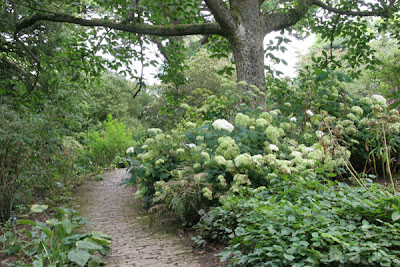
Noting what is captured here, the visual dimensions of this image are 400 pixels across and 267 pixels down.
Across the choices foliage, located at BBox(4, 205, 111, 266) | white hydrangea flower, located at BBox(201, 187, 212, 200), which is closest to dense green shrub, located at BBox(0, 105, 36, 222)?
foliage, located at BBox(4, 205, 111, 266)

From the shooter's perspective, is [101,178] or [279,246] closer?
[279,246]

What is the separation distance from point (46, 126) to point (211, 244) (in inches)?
132

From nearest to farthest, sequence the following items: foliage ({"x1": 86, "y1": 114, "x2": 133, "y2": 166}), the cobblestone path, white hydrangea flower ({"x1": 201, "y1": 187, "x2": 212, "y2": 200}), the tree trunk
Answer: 1. the cobblestone path
2. white hydrangea flower ({"x1": 201, "y1": 187, "x2": 212, "y2": 200})
3. the tree trunk
4. foliage ({"x1": 86, "y1": 114, "x2": 133, "y2": 166})

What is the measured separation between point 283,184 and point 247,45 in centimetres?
361

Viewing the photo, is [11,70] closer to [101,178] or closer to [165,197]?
[101,178]

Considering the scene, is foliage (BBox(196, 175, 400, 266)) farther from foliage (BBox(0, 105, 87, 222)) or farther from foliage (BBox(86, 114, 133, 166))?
foliage (BBox(86, 114, 133, 166))

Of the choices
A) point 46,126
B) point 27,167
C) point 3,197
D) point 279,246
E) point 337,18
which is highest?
point 337,18

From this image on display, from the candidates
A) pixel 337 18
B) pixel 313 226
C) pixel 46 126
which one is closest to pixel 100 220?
pixel 46 126

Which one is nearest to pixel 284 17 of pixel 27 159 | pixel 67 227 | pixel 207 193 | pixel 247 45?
pixel 247 45

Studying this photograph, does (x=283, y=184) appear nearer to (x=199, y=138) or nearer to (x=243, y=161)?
(x=243, y=161)

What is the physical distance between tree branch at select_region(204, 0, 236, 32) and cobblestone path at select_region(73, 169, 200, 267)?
353 centimetres

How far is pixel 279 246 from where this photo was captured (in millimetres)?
2162

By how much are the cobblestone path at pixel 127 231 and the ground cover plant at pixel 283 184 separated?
29 cm

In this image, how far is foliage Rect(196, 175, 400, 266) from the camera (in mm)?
2012
